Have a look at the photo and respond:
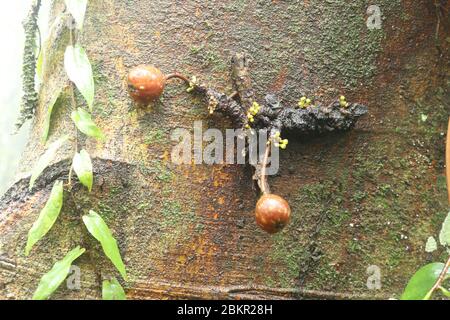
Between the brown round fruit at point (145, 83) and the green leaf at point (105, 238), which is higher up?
the brown round fruit at point (145, 83)

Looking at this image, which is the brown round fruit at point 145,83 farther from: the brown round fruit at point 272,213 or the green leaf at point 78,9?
the brown round fruit at point 272,213

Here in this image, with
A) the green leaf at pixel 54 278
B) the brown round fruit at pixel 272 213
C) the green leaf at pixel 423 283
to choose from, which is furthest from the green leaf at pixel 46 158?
the green leaf at pixel 423 283

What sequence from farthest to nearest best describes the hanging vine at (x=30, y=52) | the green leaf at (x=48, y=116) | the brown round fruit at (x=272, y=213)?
the hanging vine at (x=30, y=52), the green leaf at (x=48, y=116), the brown round fruit at (x=272, y=213)

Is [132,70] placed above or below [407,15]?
below

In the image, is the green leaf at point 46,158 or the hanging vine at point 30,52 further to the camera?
the hanging vine at point 30,52

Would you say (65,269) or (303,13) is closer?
(65,269)
